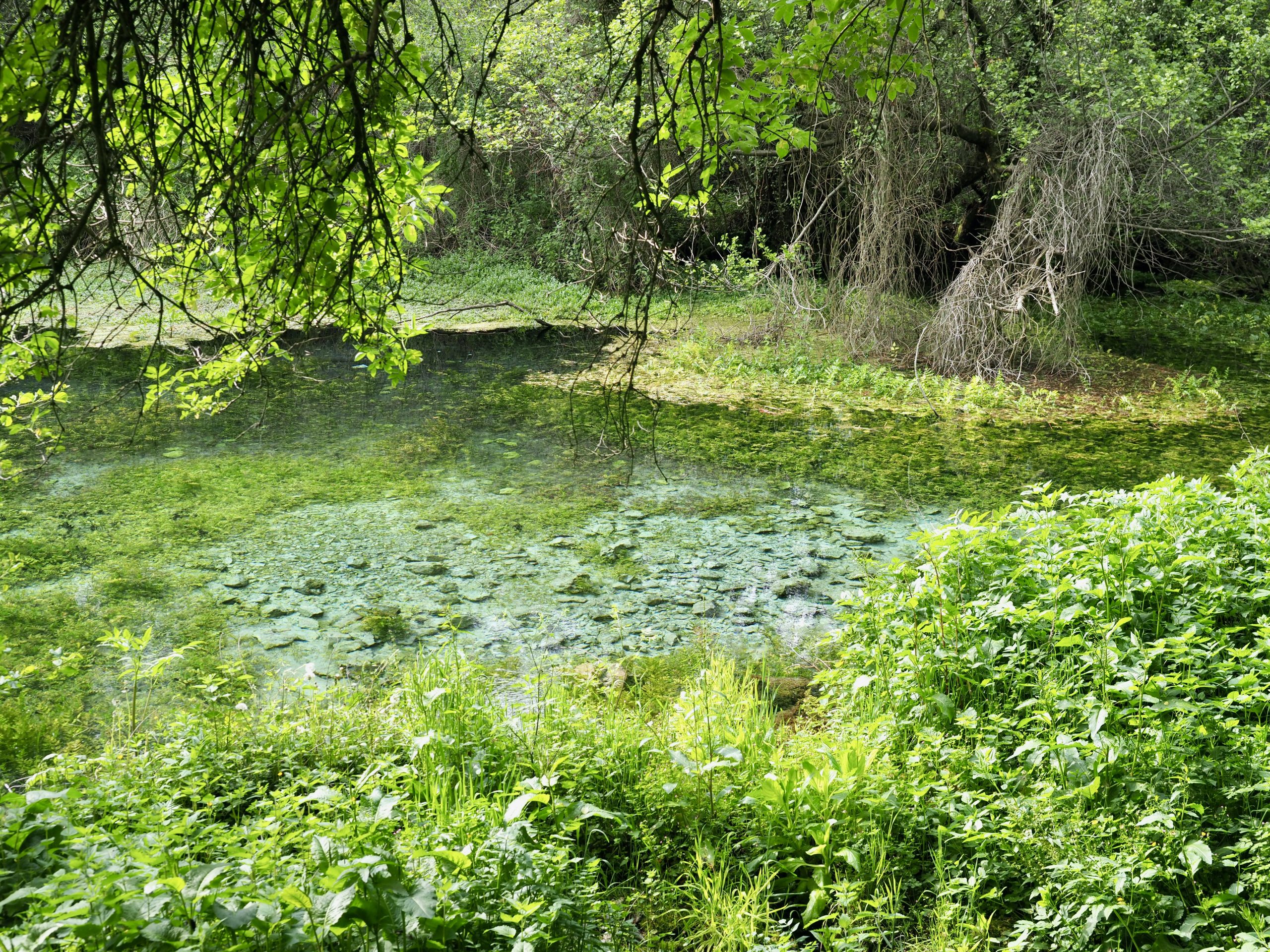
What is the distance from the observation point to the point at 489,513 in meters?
5.94

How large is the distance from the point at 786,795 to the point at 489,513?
3642 millimetres

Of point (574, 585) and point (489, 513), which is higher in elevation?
point (489, 513)

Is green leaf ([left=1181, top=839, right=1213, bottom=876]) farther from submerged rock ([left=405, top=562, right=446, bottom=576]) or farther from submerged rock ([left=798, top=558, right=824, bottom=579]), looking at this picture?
Result: submerged rock ([left=405, top=562, right=446, bottom=576])

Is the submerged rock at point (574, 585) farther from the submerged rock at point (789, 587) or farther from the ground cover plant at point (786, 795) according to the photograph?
the ground cover plant at point (786, 795)

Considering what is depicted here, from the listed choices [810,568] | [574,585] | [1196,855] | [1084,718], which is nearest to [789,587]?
[810,568]

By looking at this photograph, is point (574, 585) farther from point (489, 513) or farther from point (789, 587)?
point (489, 513)

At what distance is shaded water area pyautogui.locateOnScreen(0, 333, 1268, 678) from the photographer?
14.8ft

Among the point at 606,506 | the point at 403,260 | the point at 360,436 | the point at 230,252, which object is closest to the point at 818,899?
the point at 403,260

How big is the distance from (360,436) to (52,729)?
14.4 feet

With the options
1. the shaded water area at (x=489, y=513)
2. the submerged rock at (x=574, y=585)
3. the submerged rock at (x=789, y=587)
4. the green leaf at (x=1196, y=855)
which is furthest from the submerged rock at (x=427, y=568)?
the green leaf at (x=1196, y=855)

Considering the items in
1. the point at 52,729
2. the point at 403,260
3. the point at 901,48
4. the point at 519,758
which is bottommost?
the point at 52,729

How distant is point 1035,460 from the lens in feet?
22.7

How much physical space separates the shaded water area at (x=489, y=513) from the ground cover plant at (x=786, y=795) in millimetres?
894

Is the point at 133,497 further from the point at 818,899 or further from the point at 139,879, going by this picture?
the point at 818,899
